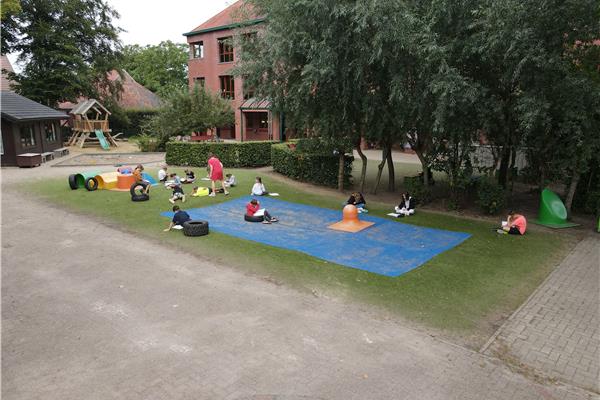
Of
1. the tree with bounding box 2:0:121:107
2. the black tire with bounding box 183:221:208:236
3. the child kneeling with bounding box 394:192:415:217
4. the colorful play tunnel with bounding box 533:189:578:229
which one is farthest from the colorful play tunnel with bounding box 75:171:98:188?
the tree with bounding box 2:0:121:107

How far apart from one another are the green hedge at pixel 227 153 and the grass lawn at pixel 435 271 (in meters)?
10.7

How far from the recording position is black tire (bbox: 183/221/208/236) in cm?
1252

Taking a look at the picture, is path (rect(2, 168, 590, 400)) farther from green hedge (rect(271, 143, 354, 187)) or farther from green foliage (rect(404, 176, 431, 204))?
green hedge (rect(271, 143, 354, 187))

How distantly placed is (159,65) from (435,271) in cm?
5923

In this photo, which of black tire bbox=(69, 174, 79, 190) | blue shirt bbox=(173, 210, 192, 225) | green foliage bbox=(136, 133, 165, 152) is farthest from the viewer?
green foliage bbox=(136, 133, 165, 152)

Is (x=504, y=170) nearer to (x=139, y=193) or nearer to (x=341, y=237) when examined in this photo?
(x=341, y=237)

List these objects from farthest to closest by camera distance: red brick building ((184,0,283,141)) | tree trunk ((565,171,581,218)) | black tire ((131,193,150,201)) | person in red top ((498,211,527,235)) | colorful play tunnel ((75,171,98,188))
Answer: red brick building ((184,0,283,141)), colorful play tunnel ((75,171,98,188)), black tire ((131,193,150,201)), tree trunk ((565,171,581,218)), person in red top ((498,211,527,235))

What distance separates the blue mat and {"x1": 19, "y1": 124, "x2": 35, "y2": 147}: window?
18.3m

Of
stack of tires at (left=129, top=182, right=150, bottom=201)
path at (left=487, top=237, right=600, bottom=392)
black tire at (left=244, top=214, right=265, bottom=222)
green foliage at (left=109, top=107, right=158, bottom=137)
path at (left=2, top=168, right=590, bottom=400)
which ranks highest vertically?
green foliage at (left=109, top=107, right=158, bottom=137)

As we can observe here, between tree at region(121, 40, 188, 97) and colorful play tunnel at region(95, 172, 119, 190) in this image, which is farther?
tree at region(121, 40, 188, 97)

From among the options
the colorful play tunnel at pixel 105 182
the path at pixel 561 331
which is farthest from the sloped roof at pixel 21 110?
the path at pixel 561 331

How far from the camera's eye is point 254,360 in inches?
254

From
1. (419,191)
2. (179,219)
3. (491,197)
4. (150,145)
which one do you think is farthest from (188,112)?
(491,197)

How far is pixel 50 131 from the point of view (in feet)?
106
